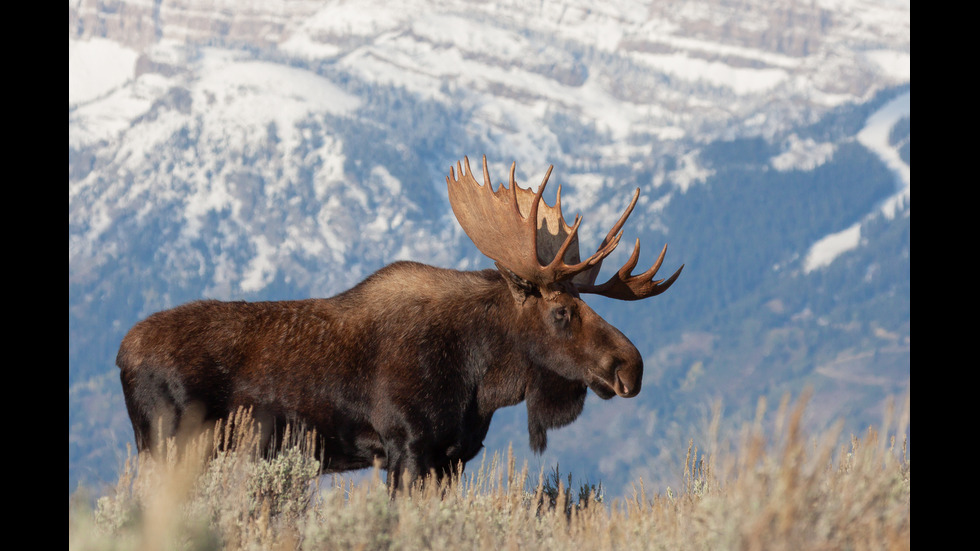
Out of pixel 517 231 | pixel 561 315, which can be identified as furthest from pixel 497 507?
pixel 517 231

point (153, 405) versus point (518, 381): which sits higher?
point (518, 381)

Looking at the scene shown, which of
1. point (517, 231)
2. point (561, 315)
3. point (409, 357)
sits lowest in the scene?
point (409, 357)

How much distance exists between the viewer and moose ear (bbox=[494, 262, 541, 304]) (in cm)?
925

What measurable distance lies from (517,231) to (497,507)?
259cm

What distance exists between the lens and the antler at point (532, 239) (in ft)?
29.2

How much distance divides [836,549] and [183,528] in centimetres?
346

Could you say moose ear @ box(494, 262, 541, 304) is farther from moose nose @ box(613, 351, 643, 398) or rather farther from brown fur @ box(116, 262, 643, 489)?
moose nose @ box(613, 351, 643, 398)

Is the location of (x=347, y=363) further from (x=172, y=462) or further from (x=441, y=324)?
(x=172, y=462)

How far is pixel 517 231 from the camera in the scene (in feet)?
30.0

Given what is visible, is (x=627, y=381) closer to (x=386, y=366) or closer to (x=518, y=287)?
(x=518, y=287)

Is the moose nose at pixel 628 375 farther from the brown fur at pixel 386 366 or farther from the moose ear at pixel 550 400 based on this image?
the moose ear at pixel 550 400

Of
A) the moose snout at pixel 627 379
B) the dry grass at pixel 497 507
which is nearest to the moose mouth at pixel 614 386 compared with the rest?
the moose snout at pixel 627 379

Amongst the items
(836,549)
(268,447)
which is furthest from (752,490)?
(268,447)
